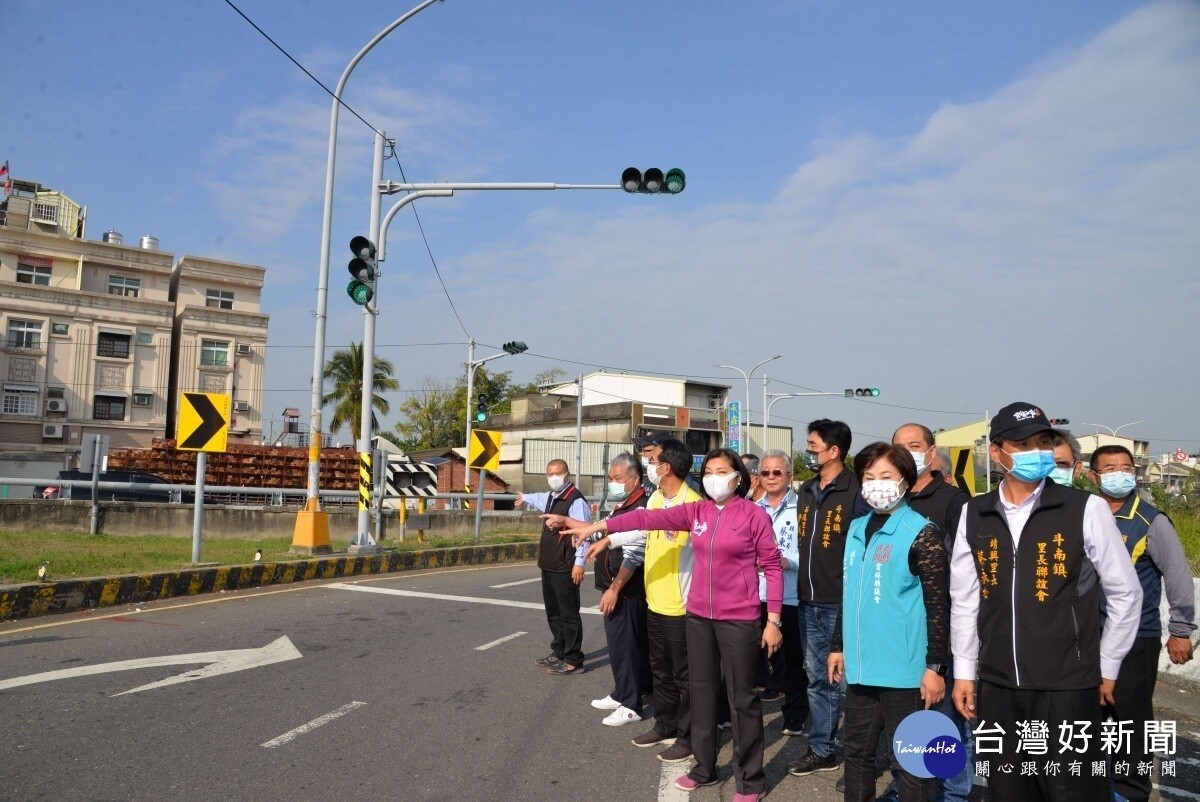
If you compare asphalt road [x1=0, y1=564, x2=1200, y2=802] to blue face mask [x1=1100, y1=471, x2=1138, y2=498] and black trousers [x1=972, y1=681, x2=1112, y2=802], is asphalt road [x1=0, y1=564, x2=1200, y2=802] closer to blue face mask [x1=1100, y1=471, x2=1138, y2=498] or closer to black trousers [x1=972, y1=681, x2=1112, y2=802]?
black trousers [x1=972, y1=681, x2=1112, y2=802]

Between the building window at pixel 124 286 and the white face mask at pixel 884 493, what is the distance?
153 feet

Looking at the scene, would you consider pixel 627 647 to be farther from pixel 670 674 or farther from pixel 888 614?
pixel 888 614

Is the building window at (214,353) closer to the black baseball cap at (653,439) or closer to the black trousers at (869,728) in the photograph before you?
the black baseball cap at (653,439)

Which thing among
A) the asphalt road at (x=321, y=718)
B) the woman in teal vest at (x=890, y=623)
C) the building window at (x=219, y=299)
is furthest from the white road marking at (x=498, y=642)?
the building window at (x=219, y=299)

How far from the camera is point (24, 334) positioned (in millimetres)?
41125

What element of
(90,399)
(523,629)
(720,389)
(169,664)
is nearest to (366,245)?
(523,629)

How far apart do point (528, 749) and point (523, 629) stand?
13.6ft

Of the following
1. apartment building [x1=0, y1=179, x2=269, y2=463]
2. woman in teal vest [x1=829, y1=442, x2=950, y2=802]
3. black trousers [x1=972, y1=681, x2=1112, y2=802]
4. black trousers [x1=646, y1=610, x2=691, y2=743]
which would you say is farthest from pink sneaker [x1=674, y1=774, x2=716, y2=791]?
apartment building [x1=0, y1=179, x2=269, y2=463]

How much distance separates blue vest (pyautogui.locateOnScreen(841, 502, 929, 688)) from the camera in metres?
4.03

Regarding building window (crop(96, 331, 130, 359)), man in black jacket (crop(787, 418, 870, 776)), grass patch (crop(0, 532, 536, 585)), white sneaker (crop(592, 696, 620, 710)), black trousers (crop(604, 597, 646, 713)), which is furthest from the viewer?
building window (crop(96, 331, 130, 359))

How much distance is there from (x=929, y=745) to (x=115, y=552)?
12658 mm

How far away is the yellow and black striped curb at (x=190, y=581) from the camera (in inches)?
376

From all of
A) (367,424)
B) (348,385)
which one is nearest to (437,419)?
(348,385)

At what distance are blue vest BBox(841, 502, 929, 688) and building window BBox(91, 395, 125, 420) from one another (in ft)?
149
